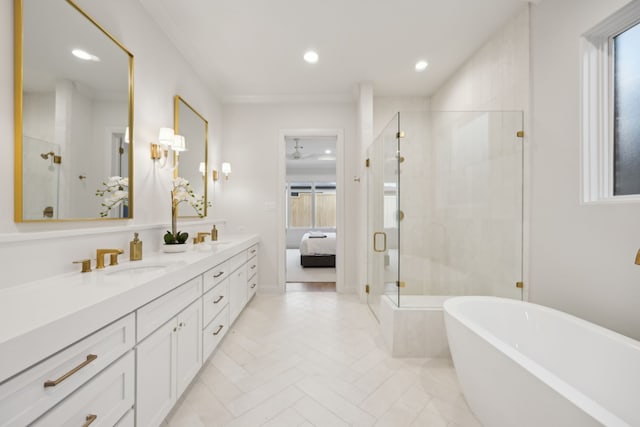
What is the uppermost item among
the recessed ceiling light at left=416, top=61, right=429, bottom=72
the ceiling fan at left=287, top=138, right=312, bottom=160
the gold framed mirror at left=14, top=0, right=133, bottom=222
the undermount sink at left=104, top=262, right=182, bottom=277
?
the recessed ceiling light at left=416, top=61, right=429, bottom=72

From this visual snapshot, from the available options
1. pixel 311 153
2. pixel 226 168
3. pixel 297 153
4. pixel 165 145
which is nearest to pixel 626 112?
pixel 165 145

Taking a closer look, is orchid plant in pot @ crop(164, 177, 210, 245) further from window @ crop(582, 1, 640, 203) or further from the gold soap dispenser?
window @ crop(582, 1, 640, 203)

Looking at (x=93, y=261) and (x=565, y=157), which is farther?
(x=565, y=157)

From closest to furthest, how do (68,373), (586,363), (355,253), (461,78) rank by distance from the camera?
(68,373)
(586,363)
(461,78)
(355,253)

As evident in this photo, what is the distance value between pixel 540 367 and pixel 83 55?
2.79 m

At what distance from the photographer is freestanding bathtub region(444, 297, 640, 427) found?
0.96 metres

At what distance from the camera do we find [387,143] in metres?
2.70

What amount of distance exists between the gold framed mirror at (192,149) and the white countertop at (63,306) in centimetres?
136

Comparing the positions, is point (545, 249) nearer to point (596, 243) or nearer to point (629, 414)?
point (596, 243)

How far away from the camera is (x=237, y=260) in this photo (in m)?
2.70

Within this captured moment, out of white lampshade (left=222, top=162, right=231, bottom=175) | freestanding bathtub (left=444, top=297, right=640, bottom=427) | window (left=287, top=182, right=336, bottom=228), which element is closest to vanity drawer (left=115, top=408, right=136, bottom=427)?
freestanding bathtub (left=444, top=297, right=640, bottom=427)

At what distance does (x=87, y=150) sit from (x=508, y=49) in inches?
127

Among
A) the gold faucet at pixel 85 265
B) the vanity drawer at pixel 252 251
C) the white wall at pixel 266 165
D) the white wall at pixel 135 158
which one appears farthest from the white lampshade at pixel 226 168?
the gold faucet at pixel 85 265

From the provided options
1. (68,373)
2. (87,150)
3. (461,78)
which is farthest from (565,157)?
(87,150)
